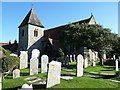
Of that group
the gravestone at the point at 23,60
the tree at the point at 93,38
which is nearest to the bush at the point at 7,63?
the gravestone at the point at 23,60

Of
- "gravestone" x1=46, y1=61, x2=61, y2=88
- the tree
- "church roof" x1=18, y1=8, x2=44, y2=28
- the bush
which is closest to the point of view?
"gravestone" x1=46, y1=61, x2=61, y2=88

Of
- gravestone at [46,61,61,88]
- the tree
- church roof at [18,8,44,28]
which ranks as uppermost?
church roof at [18,8,44,28]

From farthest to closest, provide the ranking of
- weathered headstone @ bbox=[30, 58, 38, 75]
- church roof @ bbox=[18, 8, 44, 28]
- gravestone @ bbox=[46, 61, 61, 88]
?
church roof @ bbox=[18, 8, 44, 28], weathered headstone @ bbox=[30, 58, 38, 75], gravestone @ bbox=[46, 61, 61, 88]

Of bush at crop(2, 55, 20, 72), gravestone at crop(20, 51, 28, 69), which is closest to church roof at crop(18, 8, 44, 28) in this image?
gravestone at crop(20, 51, 28, 69)

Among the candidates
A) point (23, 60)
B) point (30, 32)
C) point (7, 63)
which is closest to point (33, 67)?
point (7, 63)

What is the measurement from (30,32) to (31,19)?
3.02 meters

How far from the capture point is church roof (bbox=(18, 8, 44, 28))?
151 ft

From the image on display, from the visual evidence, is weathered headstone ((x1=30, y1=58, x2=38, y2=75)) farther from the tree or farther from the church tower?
the church tower

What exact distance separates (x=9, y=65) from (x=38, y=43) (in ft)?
102

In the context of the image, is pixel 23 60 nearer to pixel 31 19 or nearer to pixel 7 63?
pixel 7 63

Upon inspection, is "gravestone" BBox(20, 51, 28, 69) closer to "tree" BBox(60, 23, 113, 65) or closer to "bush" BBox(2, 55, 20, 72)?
"bush" BBox(2, 55, 20, 72)

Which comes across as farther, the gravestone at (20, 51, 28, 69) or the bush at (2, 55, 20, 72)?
the gravestone at (20, 51, 28, 69)

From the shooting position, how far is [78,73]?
54.4 feet

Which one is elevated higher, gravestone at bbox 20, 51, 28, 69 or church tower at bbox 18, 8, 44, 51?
church tower at bbox 18, 8, 44, 51
